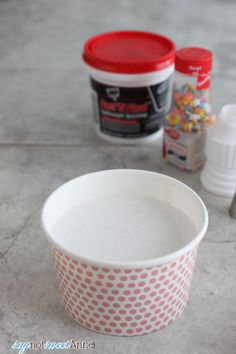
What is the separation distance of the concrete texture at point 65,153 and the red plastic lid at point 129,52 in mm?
189

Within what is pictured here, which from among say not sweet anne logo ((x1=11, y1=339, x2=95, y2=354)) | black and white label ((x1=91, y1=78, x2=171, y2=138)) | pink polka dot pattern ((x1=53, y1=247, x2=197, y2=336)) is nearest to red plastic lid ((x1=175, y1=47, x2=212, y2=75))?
black and white label ((x1=91, y1=78, x2=171, y2=138))

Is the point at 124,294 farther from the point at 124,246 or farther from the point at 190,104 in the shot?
the point at 190,104

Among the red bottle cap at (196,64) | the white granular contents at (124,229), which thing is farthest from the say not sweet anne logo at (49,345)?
the red bottle cap at (196,64)

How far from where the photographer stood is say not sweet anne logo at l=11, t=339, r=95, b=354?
0.65 metres

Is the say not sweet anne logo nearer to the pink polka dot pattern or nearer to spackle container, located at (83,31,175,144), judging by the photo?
the pink polka dot pattern

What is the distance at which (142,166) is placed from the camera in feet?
3.40

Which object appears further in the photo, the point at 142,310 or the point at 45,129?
the point at 45,129

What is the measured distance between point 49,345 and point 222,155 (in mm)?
460

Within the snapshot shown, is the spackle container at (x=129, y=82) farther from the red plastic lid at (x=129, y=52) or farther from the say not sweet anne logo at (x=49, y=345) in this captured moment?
the say not sweet anne logo at (x=49, y=345)

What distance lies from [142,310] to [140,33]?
0.71m

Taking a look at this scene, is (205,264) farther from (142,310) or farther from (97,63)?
(97,63)

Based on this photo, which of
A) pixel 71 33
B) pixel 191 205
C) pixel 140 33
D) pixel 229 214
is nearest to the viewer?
pixel 191 205

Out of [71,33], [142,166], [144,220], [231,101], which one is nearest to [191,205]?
[144,220]

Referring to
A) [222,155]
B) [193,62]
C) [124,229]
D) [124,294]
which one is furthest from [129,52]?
[124,294]
